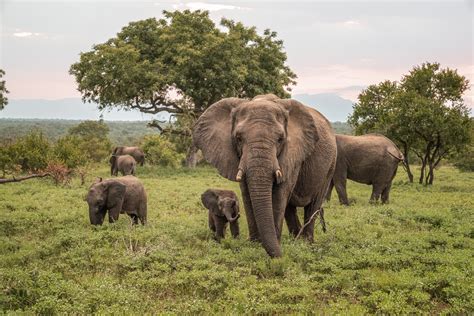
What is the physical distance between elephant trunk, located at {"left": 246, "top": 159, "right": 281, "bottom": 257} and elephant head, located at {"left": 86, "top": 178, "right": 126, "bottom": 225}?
555 cm

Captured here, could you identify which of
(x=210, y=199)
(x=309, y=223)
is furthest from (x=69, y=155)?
(x=309, y=223)

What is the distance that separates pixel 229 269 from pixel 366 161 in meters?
12.0

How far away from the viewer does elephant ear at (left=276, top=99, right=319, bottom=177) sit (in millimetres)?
9055

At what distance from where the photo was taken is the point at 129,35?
36125 mm

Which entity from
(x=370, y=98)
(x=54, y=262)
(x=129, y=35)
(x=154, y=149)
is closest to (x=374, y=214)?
(x=54, y=262)

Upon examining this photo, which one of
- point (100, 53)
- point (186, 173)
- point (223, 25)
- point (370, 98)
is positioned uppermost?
point (223, 25)

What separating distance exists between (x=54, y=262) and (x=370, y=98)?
2679 cm

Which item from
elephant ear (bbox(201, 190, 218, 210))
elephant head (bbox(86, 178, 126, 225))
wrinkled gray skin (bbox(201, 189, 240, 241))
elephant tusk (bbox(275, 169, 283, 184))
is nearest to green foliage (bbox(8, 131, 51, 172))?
elephant head (bbox(86, 178, 126, 225))

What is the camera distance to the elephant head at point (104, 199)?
12453 mm

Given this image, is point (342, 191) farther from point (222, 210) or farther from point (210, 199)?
point (222, 210)

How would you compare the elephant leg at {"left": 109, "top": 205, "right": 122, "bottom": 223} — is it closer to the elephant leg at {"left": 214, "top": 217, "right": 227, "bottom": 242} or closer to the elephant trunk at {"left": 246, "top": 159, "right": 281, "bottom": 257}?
the elephant leg at {"left": 214, "top": 217, "right": 227, "bottom": 242}

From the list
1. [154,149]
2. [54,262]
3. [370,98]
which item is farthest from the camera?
[154,149]

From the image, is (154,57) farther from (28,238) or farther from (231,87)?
(28,238)

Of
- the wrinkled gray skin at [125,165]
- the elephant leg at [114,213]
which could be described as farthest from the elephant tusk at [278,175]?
the wrinkled gray skin at [125,165]
